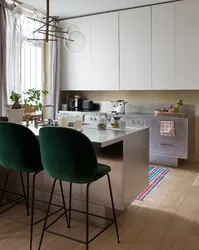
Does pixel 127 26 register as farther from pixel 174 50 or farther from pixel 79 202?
pixel 79 202

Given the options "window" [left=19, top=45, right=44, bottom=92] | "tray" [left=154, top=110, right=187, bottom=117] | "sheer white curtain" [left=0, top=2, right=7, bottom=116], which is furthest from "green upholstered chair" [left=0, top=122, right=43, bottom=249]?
"tray" [left=154, top=110, right=187, bottom=117]

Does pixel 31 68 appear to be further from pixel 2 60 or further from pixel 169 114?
pixel 169 114

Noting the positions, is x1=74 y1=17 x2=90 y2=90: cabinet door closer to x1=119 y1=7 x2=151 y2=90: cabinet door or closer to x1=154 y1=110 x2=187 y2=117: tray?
x1=119 y1=7 x2=151 y2=90: cabinet door

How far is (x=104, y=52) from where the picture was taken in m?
4.98

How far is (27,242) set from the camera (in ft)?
7.27

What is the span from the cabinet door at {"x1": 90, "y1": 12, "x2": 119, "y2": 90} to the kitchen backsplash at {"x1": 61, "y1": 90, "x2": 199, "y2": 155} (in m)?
0.39

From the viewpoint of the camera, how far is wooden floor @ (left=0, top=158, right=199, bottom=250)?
2.15 metres

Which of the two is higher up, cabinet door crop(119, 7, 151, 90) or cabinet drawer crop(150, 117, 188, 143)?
cabinet door crop(119, 7, 151, 90)

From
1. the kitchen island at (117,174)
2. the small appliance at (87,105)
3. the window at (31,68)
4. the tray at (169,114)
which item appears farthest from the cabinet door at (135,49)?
the kitchen island at (117,174)

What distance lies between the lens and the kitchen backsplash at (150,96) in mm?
4715

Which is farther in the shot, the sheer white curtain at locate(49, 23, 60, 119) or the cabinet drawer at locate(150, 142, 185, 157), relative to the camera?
the sheer white curtain at locate(49, 23, 60, 119)

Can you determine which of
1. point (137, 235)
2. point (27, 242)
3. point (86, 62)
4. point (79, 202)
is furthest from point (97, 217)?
point (86, 62)

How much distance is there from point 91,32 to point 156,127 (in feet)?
7.11

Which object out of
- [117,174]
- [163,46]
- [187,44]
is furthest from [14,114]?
[187,44]
